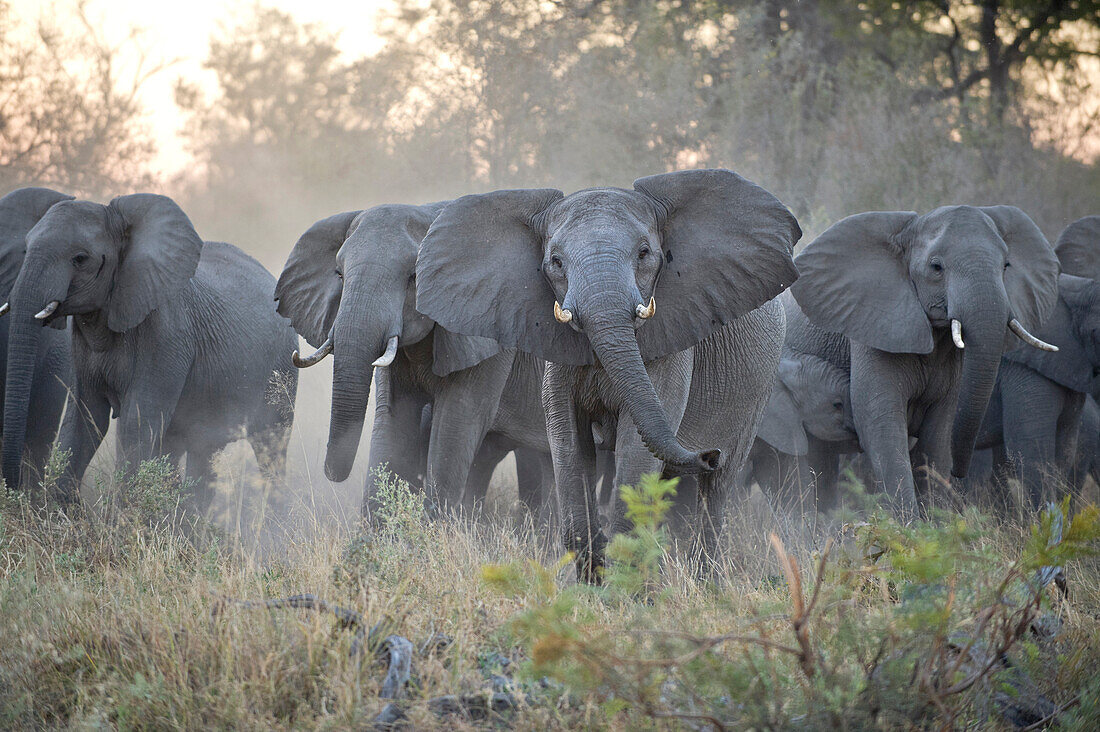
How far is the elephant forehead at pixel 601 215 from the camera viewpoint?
4773 millimetres

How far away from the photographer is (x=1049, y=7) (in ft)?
55.7

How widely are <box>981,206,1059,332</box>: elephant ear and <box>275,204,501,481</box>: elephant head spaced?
12.7 feet

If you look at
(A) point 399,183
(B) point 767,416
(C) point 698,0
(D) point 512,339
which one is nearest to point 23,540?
(D) point 512,339

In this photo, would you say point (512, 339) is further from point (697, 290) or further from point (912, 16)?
point (912, 16)

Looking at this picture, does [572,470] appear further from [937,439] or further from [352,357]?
[937,439]

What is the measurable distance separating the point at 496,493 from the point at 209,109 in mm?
14824

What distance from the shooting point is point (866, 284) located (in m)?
7.69

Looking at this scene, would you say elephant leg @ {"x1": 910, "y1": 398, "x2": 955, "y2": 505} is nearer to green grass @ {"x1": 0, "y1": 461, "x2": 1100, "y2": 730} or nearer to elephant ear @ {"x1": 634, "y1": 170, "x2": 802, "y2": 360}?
green grass @ {"x1": 0, "y1": 461, "x2": 1100, "y2": 730}

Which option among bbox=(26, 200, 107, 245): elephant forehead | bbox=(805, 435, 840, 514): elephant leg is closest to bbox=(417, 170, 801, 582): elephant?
bbox=(26, 200, 107, 245): elephant forehead

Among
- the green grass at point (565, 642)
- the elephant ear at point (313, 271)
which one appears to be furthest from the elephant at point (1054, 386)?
the elephant ear at point (313, 271)

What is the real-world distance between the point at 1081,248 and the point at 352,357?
6.86 metres

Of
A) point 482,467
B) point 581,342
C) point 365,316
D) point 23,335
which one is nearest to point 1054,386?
point 482,467

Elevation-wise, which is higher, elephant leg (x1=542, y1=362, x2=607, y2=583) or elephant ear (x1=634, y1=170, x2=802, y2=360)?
elephant ear (x1=634, y1=170, x2=802, y2=360)

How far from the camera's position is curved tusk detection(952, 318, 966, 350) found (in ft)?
22.1
